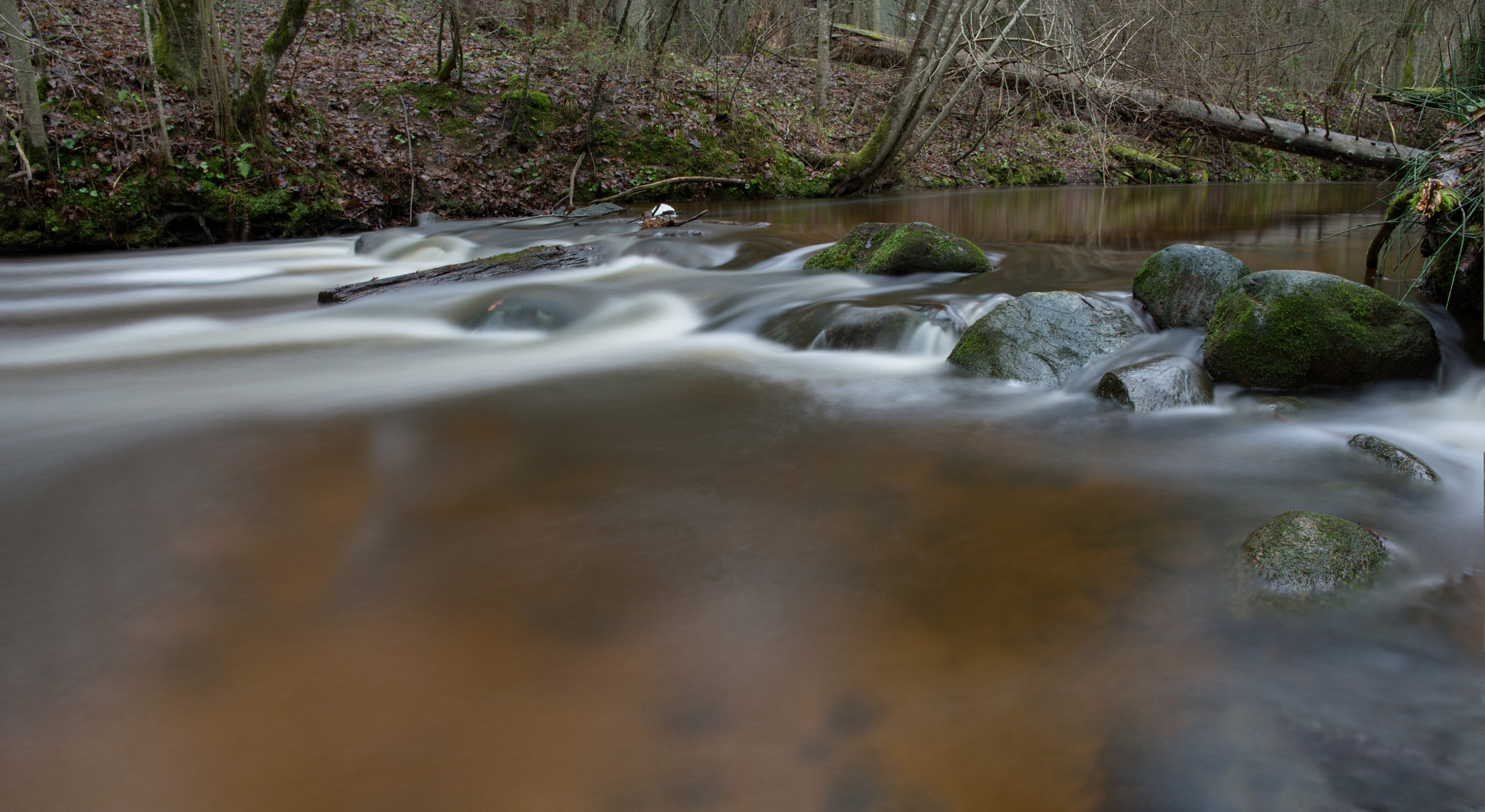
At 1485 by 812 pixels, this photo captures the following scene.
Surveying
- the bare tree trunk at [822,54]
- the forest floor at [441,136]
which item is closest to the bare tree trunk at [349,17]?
the forest floor at [441,136]

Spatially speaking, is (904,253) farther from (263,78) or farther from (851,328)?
(263,78)

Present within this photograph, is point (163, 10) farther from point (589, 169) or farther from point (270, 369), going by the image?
point (270, 369)

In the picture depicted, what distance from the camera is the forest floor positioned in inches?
412

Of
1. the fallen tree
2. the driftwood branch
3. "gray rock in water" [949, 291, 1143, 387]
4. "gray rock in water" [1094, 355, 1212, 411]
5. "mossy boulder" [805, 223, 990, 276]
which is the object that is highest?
the fallen tree

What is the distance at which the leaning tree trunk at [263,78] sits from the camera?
11250mm

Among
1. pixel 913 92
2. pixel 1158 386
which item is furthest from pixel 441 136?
pixel 1158 386

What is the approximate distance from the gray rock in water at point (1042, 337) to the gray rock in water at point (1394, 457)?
5.12 feet

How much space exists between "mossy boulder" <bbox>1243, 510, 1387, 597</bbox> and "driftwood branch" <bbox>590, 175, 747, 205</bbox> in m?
12.0

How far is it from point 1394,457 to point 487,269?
7.30m

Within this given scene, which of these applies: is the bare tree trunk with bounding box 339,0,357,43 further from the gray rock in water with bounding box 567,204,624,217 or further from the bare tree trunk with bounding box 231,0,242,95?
the gray rock in water with bounding box 567,204,624,217

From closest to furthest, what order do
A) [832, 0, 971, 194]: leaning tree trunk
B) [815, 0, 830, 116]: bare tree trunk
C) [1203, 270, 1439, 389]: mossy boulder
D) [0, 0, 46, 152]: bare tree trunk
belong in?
[1203, 270, 1439, 389]: mossy boulder < [0, 0, 46, 152]: bare tree trunk < [832, 0, 971, 194]: leaning tree trunk < [815, 0, 830, 116]: bare tree trunk

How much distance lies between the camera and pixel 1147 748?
2170 millimetres

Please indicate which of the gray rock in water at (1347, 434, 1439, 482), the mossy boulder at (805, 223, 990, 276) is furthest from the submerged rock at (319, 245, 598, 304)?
the gray rock in water at (1347, 434, 1439, 482)

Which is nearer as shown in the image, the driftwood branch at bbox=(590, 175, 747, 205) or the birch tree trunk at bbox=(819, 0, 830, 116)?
the driftwood branch at bbox=(590, 175, 747, 205)
